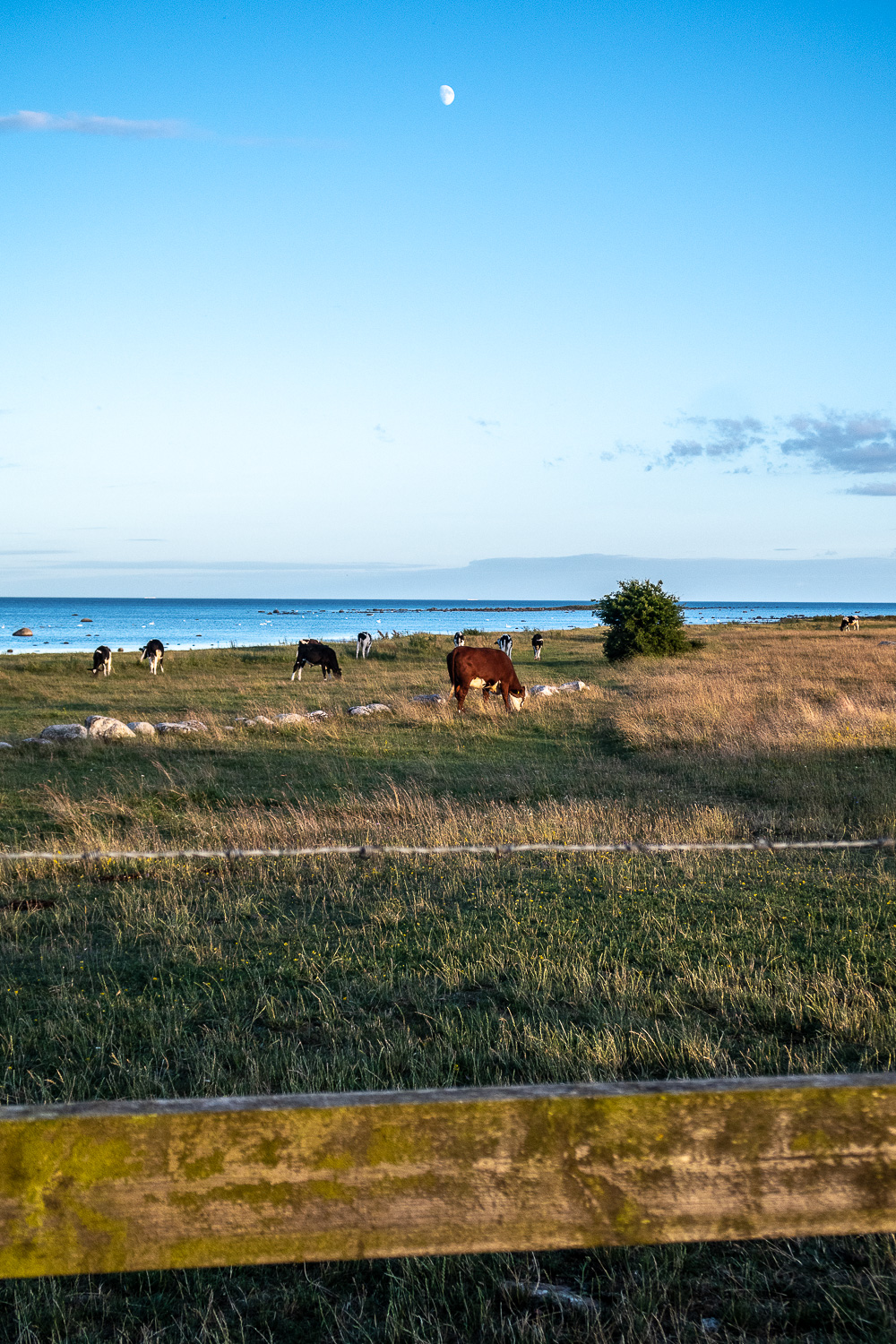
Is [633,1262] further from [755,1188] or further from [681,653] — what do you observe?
[681,653]

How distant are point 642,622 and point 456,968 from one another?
33.5 m

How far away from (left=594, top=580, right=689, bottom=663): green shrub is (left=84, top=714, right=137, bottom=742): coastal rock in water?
24.2 metres

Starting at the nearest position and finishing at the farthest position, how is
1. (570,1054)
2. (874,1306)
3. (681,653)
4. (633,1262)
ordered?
(874,1306)
(633,1262)
(570,1054)
(681,653)

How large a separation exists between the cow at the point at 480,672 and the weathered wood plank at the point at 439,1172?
20742mm

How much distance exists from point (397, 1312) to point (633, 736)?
47.3 ft

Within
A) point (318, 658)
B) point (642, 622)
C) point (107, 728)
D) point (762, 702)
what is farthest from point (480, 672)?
point (642, 622)

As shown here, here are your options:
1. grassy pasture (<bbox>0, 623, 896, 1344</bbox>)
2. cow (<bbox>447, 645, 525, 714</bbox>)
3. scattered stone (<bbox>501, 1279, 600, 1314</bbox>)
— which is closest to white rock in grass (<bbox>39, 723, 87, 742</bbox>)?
grassy pasture (<bbox>0, 623, 896, 1344</bbox>)

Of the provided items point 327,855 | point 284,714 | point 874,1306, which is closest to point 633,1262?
point 874,1306

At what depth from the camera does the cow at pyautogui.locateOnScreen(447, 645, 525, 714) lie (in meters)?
22.5

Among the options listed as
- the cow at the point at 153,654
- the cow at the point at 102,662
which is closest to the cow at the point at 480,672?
the cow at the point at 153,654

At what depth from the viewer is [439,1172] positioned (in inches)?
56.4

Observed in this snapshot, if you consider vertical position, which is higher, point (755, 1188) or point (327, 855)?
point (755, 1188)

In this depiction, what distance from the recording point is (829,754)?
47.5ft

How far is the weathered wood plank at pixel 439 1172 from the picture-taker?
54.8 inches
